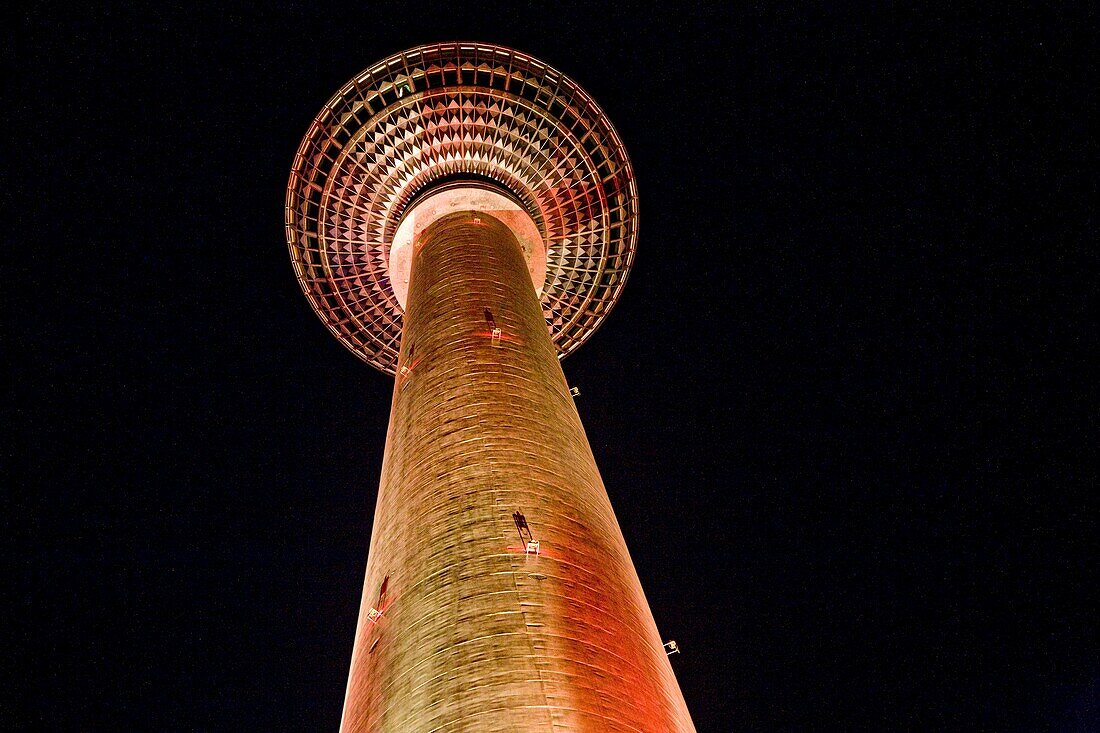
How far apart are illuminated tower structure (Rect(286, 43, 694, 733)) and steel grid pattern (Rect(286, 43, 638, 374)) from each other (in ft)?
0.17

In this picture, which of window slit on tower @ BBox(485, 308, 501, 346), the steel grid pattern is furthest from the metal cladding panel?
the steel grid pattern

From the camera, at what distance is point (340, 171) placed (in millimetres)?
21406

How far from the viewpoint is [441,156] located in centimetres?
2105

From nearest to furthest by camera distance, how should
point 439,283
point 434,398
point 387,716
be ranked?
point 387,716
point 434,398
point 439,283

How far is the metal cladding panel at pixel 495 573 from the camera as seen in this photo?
764cm

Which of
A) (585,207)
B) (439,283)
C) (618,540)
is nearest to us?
(618,540)

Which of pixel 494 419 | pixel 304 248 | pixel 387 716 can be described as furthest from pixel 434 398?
pixel 304 248

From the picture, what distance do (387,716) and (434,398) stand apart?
5.33 m

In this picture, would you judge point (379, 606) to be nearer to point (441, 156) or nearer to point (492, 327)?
point (492, 327)

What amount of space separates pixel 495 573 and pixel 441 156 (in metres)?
→ 14.2

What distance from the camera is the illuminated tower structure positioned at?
801 centimetres

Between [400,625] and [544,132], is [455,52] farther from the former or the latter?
[400,625]

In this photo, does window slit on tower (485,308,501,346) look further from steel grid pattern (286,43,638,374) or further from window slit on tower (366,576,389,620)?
steel grid pattern (286,43,638,374)

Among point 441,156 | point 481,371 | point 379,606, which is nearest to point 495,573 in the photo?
point 379,606
